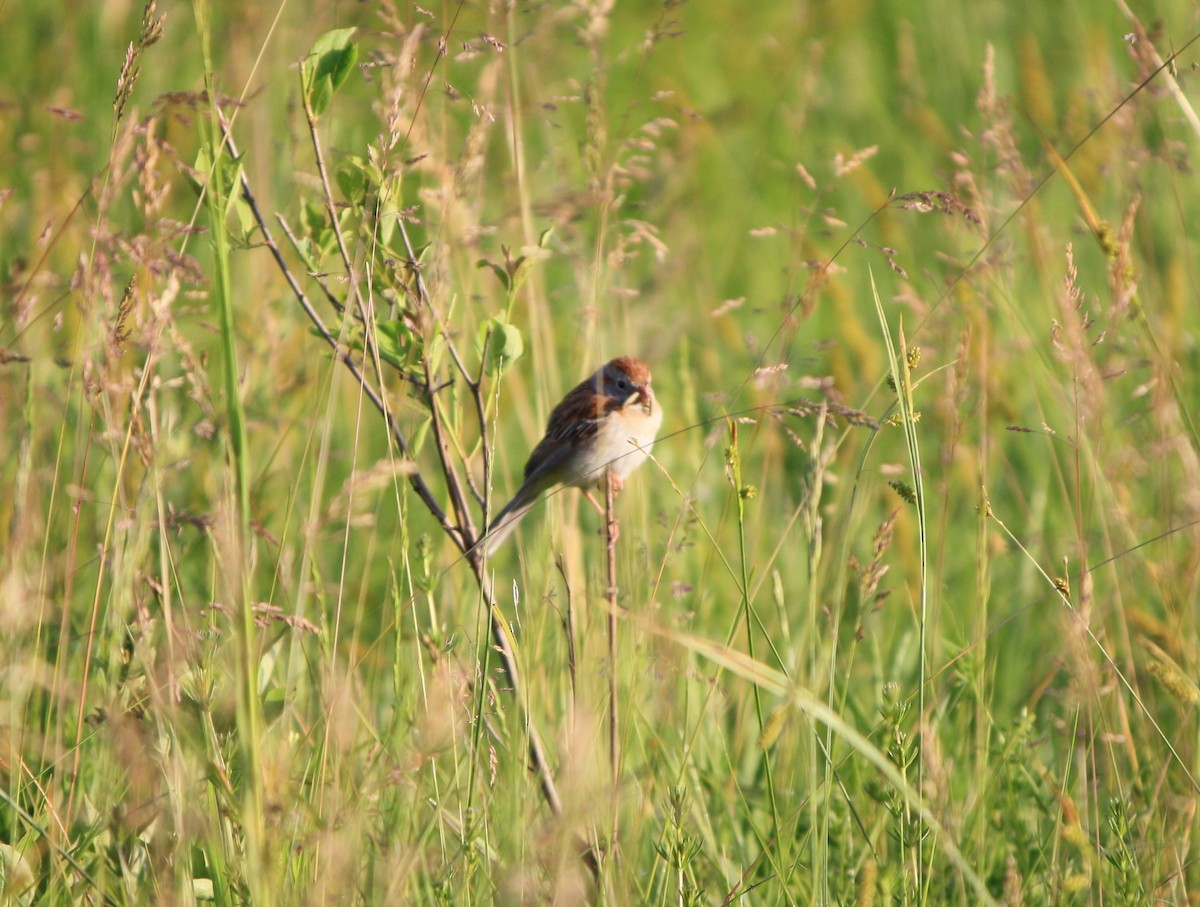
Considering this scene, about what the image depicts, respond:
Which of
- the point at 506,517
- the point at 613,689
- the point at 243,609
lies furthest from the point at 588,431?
the point at 243,609

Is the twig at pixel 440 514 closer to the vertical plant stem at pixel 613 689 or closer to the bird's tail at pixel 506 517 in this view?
the vertical plant stem at pixel 613 689

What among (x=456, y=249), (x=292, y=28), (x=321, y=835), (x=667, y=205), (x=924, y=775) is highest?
(x=292, y=28)

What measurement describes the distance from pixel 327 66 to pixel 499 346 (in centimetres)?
48

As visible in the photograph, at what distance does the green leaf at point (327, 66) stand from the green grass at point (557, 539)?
22mm

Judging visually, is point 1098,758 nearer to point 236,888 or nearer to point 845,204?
point 236,888

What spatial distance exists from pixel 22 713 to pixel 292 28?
2.57 metres

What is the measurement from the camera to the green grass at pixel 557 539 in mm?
1741

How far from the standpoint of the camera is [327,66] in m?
1.86

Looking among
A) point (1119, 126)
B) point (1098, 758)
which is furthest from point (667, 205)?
point (1098, 758)

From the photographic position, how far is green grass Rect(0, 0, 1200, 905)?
1741 mm

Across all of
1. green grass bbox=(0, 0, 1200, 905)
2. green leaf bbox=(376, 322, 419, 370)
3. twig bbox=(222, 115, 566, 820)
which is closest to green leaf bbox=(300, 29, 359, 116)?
green grass bbox=(0, 0, 1200, 905)

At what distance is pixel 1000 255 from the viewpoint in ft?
8.52

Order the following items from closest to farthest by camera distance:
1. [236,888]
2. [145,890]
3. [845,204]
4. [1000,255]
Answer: [236,888] < [145,890] < [1000,255] < [845,204]

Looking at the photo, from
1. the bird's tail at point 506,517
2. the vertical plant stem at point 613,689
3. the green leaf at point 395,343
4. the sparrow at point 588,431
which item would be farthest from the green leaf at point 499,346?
the sparrow at point 588,431
